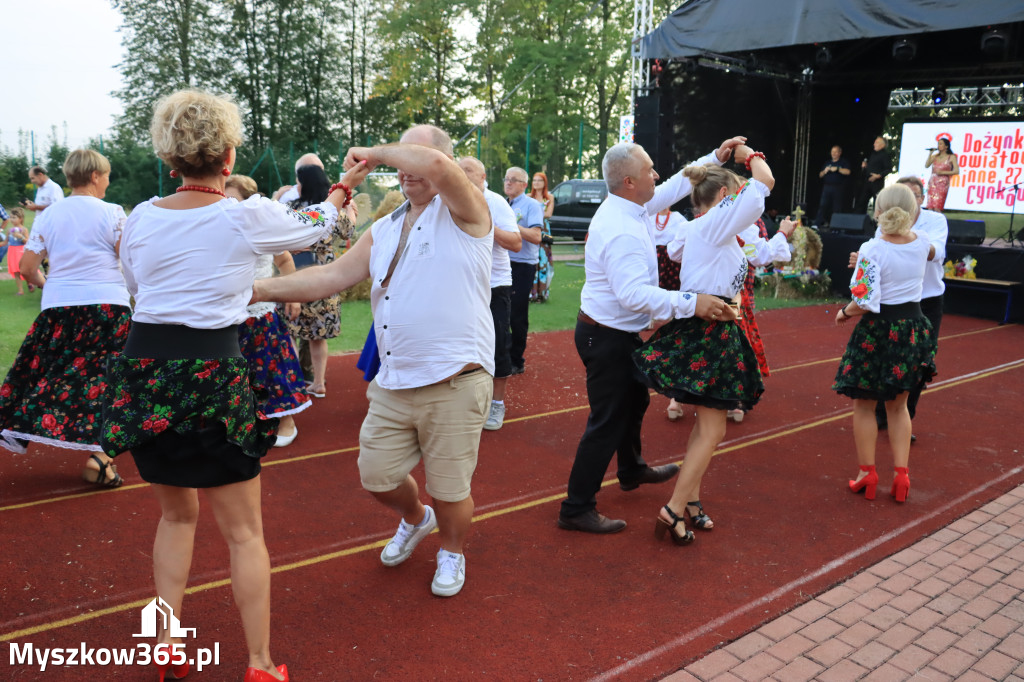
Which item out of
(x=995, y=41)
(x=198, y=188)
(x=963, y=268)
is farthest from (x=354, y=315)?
(x=995, y=41)

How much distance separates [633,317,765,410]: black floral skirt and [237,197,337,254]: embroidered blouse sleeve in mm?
1795

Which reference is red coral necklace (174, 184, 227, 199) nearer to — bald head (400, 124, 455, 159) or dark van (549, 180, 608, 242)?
bald head (400, 124, 455, 159)

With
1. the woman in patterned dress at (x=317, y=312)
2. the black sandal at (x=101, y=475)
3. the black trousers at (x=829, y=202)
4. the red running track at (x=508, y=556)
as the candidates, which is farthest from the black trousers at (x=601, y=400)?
the black trousers at (x=829, y=202)

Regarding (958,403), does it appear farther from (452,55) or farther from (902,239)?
(452,55)

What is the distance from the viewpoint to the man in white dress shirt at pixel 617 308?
354cm

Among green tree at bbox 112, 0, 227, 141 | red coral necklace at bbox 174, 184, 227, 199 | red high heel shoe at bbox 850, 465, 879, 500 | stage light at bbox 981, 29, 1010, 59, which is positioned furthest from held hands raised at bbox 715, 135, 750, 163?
green tree at bbox 112, 0, 227, 141

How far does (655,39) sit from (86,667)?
11.7 m

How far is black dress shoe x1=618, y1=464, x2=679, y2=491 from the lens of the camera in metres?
4.52

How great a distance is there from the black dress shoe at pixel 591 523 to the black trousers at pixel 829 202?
42.1 feet

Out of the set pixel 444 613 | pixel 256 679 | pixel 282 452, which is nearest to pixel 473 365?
pixel 444 613

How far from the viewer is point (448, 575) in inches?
130

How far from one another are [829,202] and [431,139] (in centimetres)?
1408

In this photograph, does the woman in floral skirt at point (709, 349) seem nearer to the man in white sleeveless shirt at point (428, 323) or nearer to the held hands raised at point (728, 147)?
the held hands raised at point (728, 147)

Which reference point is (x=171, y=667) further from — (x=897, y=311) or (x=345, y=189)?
(x=897, y=311)
